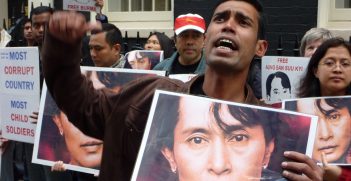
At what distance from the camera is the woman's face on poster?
3504 mm

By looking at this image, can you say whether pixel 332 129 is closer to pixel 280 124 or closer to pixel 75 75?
pixel 280 124

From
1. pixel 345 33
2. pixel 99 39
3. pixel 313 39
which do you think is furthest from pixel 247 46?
pixel 345 33

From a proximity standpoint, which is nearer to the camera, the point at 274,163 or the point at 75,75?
the point at 274,163

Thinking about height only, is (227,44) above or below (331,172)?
above

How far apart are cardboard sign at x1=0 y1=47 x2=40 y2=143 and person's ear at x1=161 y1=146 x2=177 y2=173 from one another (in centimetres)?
263

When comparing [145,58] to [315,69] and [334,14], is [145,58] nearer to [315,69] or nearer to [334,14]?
[315,69]

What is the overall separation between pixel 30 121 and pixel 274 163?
2907 mm

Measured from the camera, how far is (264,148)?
186cm

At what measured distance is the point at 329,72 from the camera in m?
3.41

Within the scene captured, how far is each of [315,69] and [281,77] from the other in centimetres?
60

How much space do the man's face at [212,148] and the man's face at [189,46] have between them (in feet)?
9.72

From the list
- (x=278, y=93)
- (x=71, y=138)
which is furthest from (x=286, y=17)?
(x=71, y=138)

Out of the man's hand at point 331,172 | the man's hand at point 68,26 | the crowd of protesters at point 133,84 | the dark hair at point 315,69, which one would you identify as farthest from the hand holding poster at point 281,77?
the man's hand at point 68,26

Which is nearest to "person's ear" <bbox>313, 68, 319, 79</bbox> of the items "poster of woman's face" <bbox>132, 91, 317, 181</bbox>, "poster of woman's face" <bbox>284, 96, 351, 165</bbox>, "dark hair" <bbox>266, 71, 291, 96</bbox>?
"poster of woman's face" <bbox>284, 96, 351, 165</bbox>
